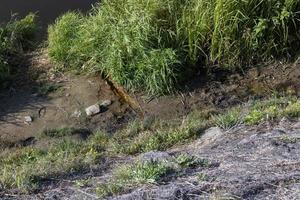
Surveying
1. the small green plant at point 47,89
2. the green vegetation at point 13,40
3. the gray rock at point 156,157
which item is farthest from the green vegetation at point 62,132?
the gray rock at point 156,157

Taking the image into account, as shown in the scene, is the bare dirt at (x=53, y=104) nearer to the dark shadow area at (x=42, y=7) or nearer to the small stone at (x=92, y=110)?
the small stone at (x=92, y=110)

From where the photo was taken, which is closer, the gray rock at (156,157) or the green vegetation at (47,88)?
the gray rock at (156,157)

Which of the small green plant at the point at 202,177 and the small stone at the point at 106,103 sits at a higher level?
the small green plant at the point at 202,177

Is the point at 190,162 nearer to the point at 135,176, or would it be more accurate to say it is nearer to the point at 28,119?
the point at 135,176

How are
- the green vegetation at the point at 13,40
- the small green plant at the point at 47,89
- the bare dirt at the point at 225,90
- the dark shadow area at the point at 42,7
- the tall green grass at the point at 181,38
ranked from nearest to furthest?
the bare dirt at the point at 225,90
the tall green grass at the point at 181,38
the small green plant at the point at 47,89
the green vegetation at the point at 13,40
the dark shadow area at the point at 42,7

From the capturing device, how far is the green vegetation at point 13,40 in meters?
7.09

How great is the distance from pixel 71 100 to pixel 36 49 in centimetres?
149

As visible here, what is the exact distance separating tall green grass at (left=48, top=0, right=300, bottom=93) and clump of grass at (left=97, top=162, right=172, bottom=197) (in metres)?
2.69

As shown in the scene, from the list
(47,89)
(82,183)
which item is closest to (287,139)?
(82,183)

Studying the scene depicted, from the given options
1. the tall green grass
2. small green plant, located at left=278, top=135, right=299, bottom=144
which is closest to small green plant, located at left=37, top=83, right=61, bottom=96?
the tall green grass

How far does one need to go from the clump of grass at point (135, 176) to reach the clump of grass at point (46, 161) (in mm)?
486

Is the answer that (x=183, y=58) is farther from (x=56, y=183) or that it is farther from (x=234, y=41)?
(x=56, y=183)

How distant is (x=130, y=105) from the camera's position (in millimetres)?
6527

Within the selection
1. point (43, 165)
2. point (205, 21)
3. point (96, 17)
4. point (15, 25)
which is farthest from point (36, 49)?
point (43, 165)
